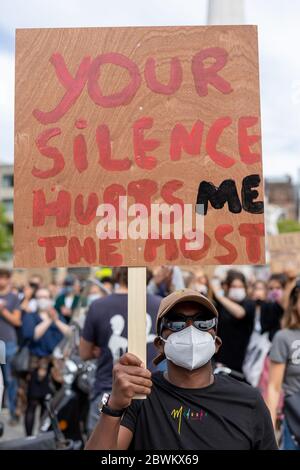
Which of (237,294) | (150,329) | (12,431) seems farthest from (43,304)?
(150,329)

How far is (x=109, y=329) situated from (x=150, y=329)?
0.26 metres

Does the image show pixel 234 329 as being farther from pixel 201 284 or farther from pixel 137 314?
pixel 137 314

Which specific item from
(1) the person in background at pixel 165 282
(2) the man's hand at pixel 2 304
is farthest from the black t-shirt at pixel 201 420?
(2) the man's hand at pixel 2 304

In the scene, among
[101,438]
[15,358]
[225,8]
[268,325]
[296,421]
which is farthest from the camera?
[225,8]

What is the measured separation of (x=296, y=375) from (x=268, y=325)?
7.65 feet

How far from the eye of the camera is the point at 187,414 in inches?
102

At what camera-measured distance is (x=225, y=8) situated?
30.7 metres

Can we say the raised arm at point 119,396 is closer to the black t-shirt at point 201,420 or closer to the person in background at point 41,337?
the black t-shirt at point 201,420

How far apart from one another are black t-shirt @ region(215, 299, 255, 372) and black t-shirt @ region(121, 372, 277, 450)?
3.99 metres

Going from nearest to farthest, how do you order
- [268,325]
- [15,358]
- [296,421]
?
[296,421], [268,325], [15,358]

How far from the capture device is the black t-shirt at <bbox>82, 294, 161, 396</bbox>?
15.7 ft

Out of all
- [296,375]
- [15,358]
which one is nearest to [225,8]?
[15,358]

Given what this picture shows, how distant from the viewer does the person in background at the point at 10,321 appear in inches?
341
